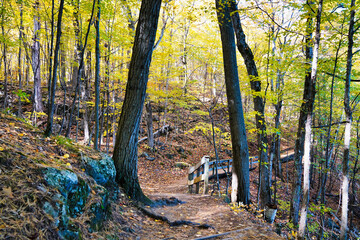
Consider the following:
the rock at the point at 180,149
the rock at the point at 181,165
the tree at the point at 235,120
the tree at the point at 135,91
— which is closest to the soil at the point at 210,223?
the tree at the point at 235,120

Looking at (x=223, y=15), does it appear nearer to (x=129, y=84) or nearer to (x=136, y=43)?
(x=136, y=43)

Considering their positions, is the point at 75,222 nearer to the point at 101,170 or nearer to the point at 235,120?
the point at 101,170

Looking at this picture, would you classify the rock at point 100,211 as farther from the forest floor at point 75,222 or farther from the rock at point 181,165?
the rock at point 181,165

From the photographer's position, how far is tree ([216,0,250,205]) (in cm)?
535

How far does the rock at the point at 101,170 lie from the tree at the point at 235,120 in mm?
3346

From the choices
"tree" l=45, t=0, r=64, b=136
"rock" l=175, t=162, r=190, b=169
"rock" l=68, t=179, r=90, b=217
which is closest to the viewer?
"rock" l=68, t=179, r=90, b=217

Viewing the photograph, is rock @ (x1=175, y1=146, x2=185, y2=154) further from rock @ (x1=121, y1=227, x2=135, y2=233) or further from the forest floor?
rock @ (x1=121, y1=227, x2=135, y2=233)

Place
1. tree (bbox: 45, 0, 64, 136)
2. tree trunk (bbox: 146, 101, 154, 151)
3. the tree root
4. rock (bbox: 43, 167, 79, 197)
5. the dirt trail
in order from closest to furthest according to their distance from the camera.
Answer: rock (bbox: 43, 167, 79, 197) → tree (bbox: 45, 0, 64, 136) → the dirt trail → the tree root → tree trunk (bbox: 146, 101, 154, 151)

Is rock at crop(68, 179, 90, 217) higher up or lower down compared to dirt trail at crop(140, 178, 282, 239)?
higher up

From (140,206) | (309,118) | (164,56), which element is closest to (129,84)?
(140,206)

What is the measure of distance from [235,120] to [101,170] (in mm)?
3656

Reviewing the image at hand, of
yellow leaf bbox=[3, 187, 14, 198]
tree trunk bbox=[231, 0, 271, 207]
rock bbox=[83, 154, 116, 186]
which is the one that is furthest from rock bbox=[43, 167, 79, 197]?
tree trunk bbox=[231, 0, 271, 207]

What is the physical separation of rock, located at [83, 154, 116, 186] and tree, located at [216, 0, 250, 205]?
11.0 feet

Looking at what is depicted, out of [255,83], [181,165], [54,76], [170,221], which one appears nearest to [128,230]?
[170,221]
